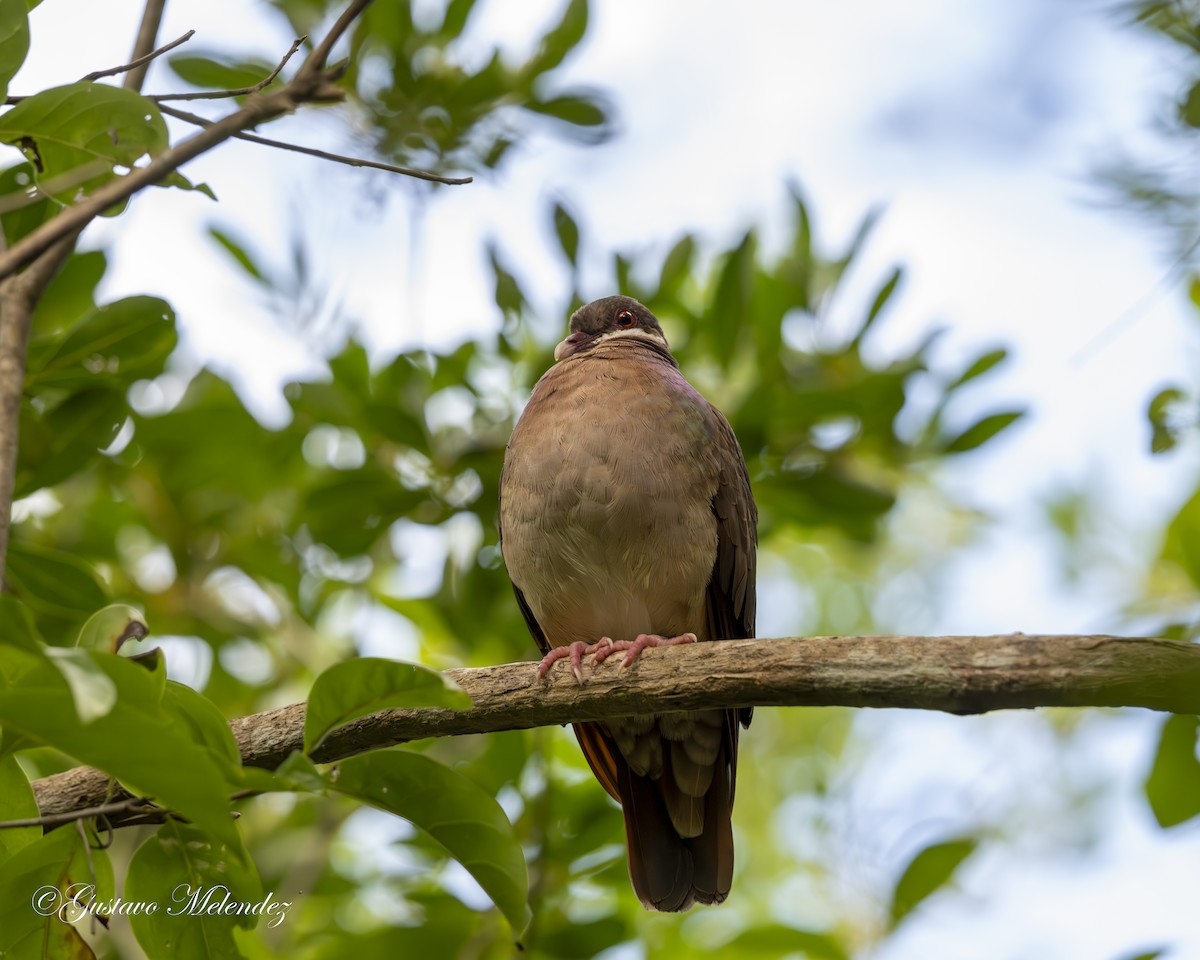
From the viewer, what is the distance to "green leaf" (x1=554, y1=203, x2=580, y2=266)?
435 cm

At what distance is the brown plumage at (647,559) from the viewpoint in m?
3.98

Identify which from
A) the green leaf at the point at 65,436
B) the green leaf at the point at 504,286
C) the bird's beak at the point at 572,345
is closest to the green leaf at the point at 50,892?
the green leaf at the point at 65,436

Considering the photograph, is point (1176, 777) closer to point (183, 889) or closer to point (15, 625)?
point (183, 889)

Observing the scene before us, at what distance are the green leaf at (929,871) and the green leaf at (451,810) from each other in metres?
1.62

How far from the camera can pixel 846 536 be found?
4.63 metres

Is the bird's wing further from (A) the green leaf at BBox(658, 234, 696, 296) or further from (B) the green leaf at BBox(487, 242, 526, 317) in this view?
(B) the green leaf at BBox(487, 242, 526, 317)

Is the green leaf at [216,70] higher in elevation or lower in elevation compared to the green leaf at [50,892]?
higher

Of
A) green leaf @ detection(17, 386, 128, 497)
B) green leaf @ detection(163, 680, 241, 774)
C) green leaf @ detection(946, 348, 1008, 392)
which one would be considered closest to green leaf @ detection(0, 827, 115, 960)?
green leaf @ detection(163, 680, 241, 774)

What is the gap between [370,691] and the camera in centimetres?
199

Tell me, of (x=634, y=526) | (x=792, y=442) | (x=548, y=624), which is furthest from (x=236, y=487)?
(x=792, y=442)

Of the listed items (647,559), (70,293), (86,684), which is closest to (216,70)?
(70,293)

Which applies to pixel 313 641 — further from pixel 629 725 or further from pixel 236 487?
pixel 629 725

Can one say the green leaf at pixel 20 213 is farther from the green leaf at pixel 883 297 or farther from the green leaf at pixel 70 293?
the green leaf at pixel 883 297

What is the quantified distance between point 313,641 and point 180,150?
3.54 m
